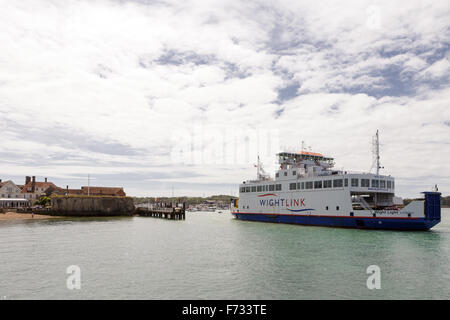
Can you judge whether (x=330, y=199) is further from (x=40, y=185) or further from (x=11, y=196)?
(x=40, y=185)

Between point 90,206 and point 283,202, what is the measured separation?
183 ft

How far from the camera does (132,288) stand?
15875mm

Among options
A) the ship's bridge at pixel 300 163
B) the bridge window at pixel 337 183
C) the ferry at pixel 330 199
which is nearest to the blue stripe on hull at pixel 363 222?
the ferry at pixel 330 199

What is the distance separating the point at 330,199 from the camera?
43.4 meters

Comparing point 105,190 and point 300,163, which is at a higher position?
point 300,163

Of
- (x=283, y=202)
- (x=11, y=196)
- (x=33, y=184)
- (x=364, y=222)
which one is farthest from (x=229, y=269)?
(x=33, y=184)

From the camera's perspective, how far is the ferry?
123 feet

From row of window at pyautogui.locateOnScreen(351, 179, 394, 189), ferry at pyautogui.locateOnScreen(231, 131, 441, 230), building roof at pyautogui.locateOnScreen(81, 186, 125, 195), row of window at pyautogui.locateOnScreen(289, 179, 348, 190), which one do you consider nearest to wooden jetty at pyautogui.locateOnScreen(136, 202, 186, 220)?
building roof at pyautogui.locateOnScreen(81, 186, 125, 195)

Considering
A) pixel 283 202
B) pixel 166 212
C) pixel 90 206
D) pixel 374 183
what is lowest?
pixel 166 212

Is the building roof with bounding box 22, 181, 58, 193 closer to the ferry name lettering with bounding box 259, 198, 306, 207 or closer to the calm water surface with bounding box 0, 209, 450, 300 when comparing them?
the ferry name lettering with bounding box 259, 198, 306, 207

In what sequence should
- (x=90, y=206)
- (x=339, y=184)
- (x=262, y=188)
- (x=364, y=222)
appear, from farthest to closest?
(x=90, y=206), (x=262, y=188), (x=339, y=184), (x=364, y=222)

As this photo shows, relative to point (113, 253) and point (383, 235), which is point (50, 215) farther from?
point (383, 235)

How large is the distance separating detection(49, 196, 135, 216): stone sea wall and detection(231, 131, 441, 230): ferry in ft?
147
